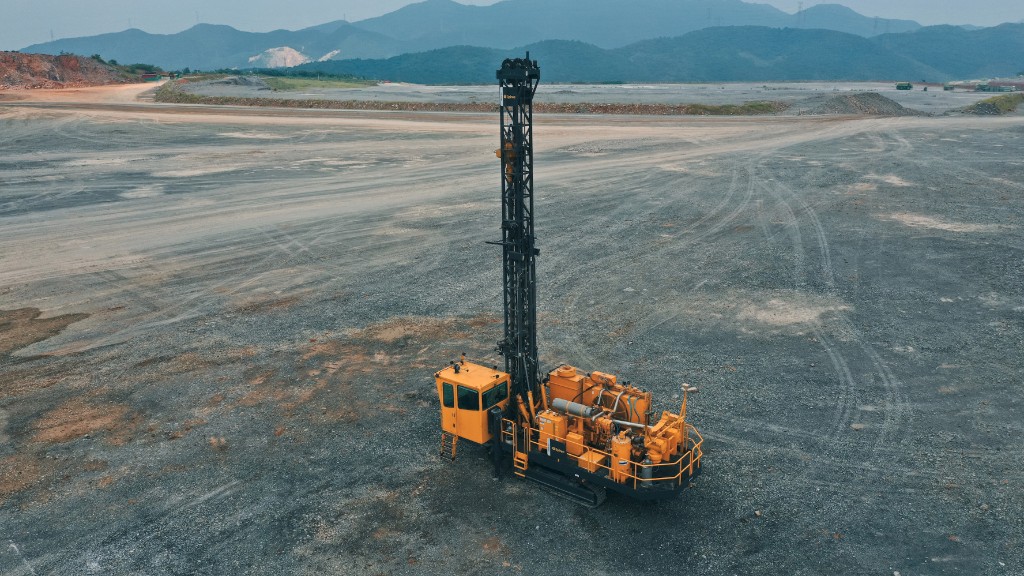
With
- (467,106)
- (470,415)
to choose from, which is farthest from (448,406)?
(467,106)

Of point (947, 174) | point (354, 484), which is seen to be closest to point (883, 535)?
point (354, 484)

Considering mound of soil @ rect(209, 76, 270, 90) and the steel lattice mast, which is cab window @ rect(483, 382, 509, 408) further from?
mound of soil @ rect(209, 76, 270, 90)

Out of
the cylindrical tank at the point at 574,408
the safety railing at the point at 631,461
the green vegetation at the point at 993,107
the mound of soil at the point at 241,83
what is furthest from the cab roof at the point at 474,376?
the mound of soil at the point at 241,83

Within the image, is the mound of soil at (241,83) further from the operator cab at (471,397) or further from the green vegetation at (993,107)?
the operator cab at (471,397)

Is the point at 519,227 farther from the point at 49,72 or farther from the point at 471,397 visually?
the point at 49,72

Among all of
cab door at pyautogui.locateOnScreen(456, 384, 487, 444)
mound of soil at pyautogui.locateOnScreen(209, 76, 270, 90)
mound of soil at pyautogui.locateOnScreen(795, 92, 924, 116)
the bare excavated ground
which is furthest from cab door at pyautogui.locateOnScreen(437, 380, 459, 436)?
mound of soil at pyautogui.locateOnScreen(209, 76, 270, 90)

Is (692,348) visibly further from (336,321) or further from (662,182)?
(662,182)
